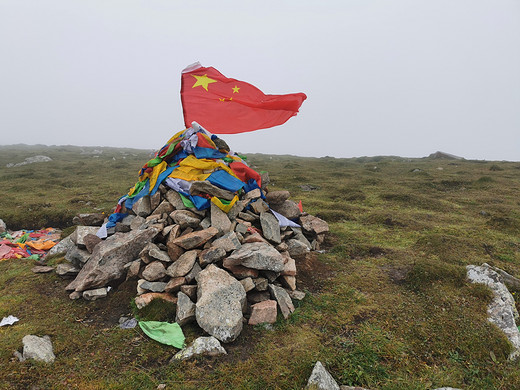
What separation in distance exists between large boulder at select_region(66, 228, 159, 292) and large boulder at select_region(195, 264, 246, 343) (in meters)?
2.53

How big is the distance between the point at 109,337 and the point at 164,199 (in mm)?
4768

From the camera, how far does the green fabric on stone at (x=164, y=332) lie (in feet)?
19.0

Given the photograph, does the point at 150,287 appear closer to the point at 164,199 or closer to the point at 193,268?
the point at 193,268

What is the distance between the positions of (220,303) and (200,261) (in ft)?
5.10

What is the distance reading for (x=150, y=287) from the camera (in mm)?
7137

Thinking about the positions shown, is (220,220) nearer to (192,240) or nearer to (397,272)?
(192,240)

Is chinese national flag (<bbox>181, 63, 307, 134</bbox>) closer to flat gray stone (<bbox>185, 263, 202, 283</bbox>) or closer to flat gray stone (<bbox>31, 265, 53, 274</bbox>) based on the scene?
flat gray stone (<bbox>185, 263, 202, 283</bbox>)

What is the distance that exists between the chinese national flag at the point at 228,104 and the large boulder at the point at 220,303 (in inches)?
228

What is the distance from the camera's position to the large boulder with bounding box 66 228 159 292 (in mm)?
7648

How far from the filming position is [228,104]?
11.3 metres

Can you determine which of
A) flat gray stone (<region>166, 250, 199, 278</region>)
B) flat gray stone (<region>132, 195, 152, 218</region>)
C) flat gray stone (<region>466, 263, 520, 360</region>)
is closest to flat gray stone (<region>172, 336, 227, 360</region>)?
flat gray stone (<region>166, 250, 199, 278</region>)

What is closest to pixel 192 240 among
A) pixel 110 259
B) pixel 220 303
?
pixel 220 303

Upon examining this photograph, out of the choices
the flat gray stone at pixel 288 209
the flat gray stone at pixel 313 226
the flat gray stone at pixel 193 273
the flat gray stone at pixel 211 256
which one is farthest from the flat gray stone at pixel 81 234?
the flat gray stone at pixel 313 226

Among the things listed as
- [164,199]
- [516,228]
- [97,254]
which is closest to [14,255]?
[97,254]
